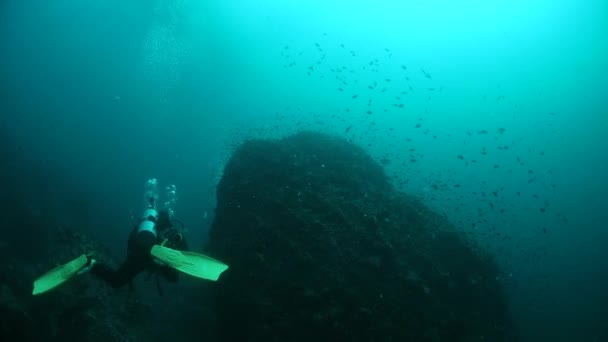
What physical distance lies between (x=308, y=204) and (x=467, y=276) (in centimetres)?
622

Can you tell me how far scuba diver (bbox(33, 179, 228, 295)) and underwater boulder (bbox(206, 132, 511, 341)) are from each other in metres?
3.79

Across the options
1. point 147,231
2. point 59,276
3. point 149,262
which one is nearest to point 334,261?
point 149,262

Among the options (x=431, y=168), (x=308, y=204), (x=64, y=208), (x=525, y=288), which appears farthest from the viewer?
(x=431, y=168)

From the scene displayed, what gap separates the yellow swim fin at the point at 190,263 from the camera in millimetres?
4520

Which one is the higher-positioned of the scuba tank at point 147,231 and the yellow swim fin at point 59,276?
the scuba tank at point 147,231

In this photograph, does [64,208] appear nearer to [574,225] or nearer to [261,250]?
[261,250]

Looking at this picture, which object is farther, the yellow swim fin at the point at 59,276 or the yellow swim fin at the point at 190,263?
the yellow swim fin at the point at 59,276

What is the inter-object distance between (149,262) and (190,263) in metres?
1.06

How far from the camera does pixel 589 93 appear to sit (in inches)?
3627

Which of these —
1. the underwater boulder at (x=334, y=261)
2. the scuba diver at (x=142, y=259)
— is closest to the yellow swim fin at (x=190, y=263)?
the scuba diver at (x=142, y=259)

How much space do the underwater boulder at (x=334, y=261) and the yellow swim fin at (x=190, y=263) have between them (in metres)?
4.14

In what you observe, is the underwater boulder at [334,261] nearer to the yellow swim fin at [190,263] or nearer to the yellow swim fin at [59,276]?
the yellow swim fin at [190,263]

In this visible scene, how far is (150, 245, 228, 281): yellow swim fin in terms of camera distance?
4.52 meters

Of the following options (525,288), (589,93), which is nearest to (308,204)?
(525,288)
